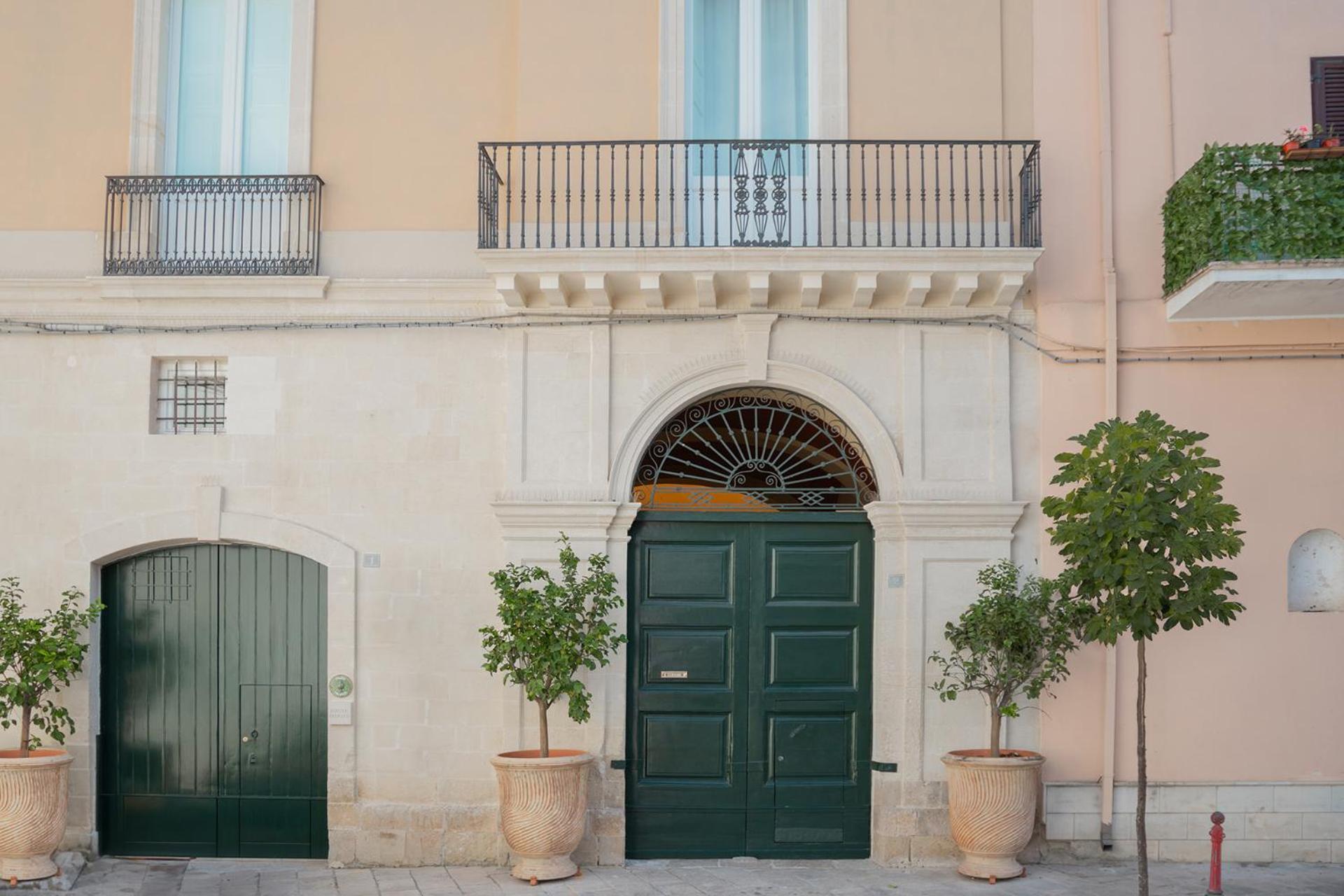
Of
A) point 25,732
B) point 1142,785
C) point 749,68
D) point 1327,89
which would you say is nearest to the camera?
point 1142,785

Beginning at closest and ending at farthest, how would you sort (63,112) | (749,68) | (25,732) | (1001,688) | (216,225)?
(25,732), (1001,688), (216,225), (63,112), (749,68)

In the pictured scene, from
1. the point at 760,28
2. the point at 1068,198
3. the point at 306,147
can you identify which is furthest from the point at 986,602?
the point at 306,147

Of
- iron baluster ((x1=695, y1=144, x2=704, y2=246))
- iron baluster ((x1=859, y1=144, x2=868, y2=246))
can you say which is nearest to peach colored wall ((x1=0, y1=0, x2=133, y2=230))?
iron baluster ((x1=695, y1=144, x2=704, y2=246))

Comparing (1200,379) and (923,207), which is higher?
(923,207)

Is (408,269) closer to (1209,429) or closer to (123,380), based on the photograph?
(123,380)

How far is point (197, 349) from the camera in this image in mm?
9812

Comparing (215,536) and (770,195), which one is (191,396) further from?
(770,195)

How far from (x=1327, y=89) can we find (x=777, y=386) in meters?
4.48

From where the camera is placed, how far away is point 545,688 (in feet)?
29.1

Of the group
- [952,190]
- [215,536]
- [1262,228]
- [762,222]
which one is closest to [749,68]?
[762,222]

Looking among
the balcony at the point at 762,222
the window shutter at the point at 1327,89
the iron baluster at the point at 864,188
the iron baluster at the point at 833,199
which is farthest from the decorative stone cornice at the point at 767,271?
the window shutter at the point at 1327,89

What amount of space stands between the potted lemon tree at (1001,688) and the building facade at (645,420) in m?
0.27

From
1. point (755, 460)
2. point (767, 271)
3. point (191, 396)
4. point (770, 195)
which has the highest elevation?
point (770, 195)

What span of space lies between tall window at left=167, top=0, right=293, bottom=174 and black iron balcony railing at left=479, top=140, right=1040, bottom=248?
178 cm
